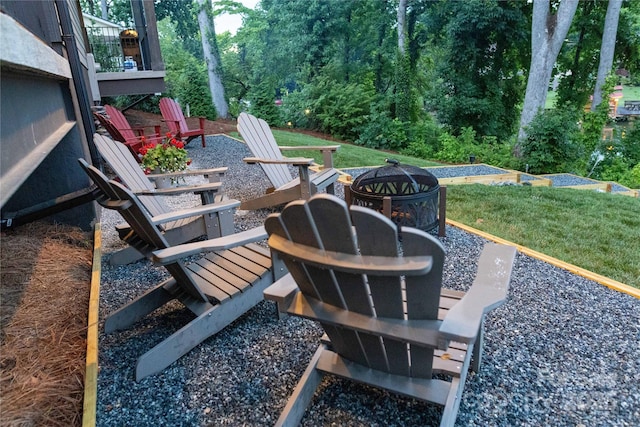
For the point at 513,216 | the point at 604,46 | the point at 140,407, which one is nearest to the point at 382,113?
the point at 604,46

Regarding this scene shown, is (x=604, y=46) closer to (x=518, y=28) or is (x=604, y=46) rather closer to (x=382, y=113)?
(x=518, y=28)

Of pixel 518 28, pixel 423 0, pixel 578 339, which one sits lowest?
pixel 578 339

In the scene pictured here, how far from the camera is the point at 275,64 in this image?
54.7 feet

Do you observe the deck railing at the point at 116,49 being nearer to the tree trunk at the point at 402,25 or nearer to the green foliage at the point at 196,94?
the green foliage at the point at 196,94

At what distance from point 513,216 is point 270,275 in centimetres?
306

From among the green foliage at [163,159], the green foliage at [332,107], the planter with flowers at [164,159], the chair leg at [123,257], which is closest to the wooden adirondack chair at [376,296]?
the chair leg at [123,257]

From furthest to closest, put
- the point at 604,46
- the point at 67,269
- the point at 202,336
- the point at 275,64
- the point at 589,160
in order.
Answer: the point at 275,64 → the point at 604,46 → the point at 589,160 → the point at 67,269 → the point at 202,336

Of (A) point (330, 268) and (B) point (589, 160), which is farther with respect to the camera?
(B) point (589, 160)

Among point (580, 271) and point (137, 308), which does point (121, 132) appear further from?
point (580, 271)

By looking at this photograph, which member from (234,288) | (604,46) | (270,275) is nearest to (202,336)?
(234,288)

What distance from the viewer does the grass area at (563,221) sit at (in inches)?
125

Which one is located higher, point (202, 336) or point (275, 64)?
point (275, 64)

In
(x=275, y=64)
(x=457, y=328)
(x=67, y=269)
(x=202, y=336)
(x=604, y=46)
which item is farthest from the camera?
(x=275, y=64)

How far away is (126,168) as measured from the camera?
3.10 m
